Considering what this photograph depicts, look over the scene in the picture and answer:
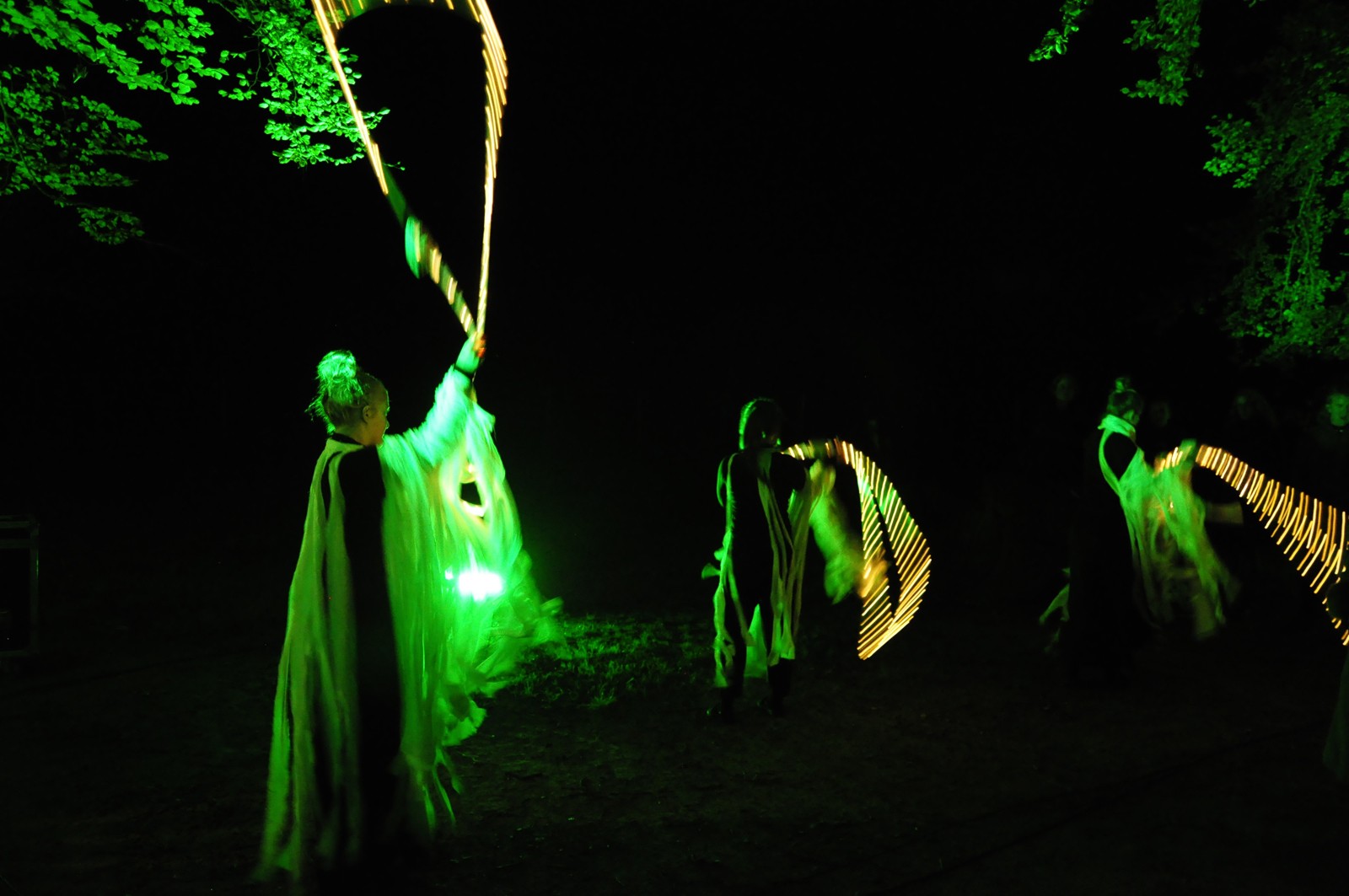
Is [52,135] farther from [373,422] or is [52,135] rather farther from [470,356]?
[373,422]

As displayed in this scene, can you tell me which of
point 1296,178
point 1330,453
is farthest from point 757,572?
point 1296,178

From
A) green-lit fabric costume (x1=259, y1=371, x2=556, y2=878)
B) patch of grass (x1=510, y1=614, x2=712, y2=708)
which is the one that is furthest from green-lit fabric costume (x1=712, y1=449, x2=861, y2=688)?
green-lit fabric costume (x1=259, y1=371, x2=556, y2=878)

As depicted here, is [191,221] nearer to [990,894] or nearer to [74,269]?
[74,269]

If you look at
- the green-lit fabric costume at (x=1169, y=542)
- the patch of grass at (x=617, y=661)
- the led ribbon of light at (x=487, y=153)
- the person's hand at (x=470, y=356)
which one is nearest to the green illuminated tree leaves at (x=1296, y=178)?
the green-lit fabric costume at (x=1169, y=542)

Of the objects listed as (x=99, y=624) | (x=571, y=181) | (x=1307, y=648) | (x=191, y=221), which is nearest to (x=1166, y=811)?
(x=1307, y=648)

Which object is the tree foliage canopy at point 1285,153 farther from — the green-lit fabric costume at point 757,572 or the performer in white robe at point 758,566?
the green-lit fabric costume at point 757,572

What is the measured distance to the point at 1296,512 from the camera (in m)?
9.79

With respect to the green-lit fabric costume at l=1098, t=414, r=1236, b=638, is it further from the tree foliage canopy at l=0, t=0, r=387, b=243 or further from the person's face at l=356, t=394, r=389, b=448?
the tree foliage canopy at l=0, t=0, r=387, b=243

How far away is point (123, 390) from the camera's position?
28.4 metres

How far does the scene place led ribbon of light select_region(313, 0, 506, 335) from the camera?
15.4 feet

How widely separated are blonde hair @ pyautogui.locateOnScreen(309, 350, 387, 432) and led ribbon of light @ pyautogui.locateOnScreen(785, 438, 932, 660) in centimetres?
358

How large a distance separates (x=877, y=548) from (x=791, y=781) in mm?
4497

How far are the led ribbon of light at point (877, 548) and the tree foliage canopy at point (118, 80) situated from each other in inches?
229

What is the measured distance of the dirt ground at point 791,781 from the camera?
15.0ft
